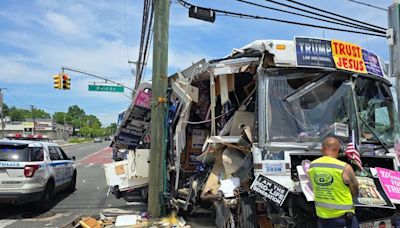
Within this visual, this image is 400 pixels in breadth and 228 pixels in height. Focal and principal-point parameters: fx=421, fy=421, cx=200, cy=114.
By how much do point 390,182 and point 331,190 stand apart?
4.79ft

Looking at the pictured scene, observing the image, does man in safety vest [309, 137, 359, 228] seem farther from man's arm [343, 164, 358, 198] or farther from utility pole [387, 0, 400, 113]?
utility pole [387, 0, 400, 113]

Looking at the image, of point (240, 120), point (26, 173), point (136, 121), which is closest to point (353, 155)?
point (240, 120)

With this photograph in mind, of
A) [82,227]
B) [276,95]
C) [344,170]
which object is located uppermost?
[276,95]

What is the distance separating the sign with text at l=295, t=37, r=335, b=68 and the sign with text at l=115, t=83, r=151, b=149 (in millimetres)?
4372

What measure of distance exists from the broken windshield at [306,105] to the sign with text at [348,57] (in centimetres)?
15

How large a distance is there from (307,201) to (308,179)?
28cm

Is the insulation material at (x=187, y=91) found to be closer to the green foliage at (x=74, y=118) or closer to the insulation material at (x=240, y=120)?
the insulation material at (x=240, y=120)

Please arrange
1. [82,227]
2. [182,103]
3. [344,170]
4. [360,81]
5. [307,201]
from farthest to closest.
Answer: [182,103], [82,227], [360,81], [307,201], [344,170]

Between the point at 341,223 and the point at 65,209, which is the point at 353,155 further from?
the point at 65,209

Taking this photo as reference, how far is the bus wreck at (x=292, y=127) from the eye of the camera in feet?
18.8

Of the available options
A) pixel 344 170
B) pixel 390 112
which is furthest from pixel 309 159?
pixel 390 112

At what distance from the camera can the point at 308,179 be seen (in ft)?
→ 18.0

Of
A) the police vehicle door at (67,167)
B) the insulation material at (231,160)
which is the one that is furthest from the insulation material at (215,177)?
the police vehicle door at (67,167)

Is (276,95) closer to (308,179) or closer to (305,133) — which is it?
(305,133)
